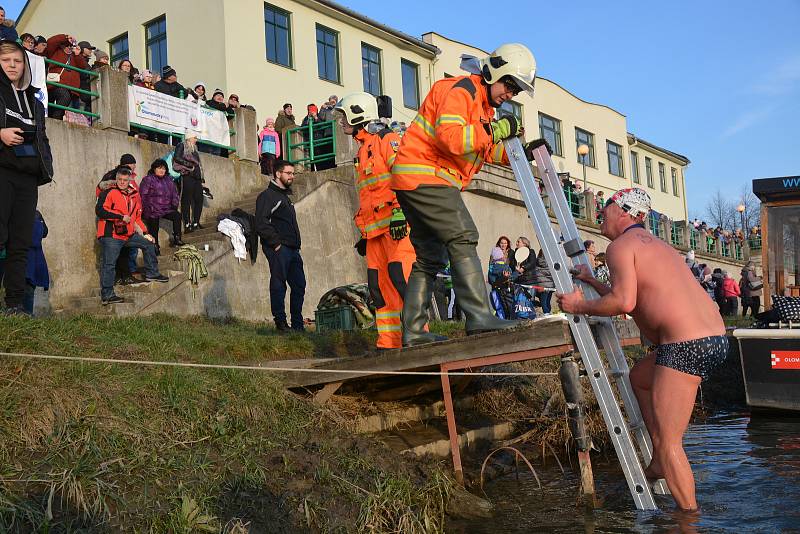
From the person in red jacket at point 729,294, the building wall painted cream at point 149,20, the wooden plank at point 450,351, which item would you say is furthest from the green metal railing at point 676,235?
the wooden plank at point 450,351

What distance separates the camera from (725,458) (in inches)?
301

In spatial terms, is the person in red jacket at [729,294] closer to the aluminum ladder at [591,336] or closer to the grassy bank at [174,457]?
the aluminum ladder at [591,336]

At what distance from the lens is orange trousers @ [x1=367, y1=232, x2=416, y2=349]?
7.33 metres

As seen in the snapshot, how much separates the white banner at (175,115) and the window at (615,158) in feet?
93.8

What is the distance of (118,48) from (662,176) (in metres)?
33.0

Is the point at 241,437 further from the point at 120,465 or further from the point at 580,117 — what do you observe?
the point at 580,117

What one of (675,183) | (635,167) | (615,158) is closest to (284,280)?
(615,158)

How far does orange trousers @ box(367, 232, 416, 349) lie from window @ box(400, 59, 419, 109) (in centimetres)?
2113

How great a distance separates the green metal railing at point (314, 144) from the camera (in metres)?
18.5

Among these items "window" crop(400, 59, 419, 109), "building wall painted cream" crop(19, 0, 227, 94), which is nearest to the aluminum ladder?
"building wall painted cream" crop(19, 0, 227, 94)

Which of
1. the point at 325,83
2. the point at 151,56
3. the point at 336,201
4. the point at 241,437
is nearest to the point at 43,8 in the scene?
the point at 151,56

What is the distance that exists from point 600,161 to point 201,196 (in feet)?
95.4

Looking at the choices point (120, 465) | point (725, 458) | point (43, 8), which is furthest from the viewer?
point (43, 8)

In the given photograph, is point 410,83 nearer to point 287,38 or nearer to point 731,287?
point 287,38
